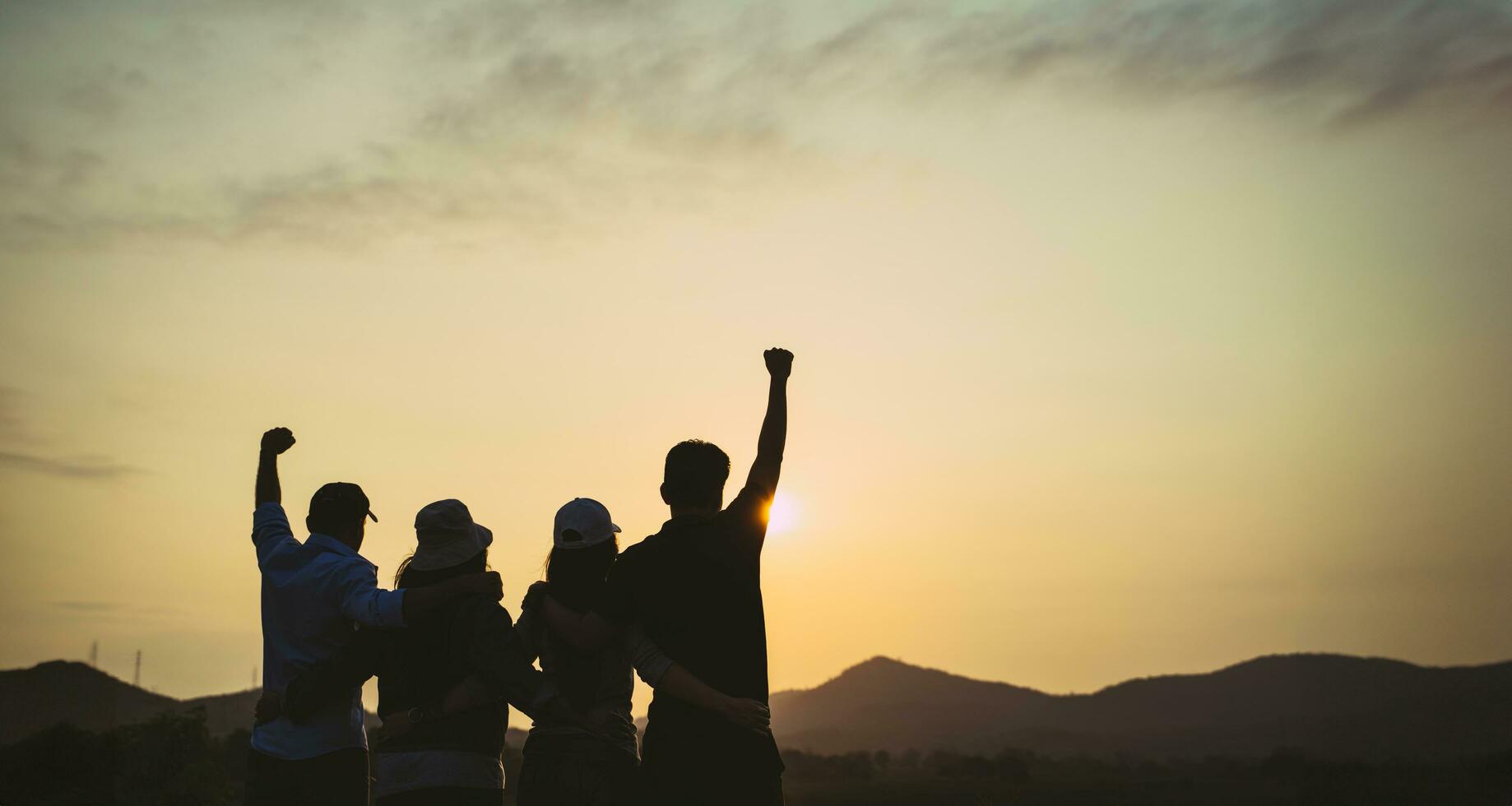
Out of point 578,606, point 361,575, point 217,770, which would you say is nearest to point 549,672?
point 578,606

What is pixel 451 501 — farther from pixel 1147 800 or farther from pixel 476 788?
pixel 1147 800

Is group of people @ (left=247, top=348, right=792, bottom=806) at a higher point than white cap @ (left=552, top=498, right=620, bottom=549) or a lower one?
lower

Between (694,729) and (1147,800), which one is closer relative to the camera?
(694,729)

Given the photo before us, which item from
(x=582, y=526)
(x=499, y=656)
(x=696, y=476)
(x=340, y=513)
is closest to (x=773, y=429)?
(x=696, y=476)

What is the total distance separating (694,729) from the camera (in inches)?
217

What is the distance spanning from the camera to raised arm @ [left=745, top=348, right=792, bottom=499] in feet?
19.2

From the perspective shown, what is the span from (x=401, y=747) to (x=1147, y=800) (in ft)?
316

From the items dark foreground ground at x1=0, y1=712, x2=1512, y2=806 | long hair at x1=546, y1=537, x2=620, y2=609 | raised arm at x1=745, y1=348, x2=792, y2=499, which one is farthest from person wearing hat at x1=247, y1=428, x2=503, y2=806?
dark foreground ground at x1=0, y1=712, x2=1512, y2=806

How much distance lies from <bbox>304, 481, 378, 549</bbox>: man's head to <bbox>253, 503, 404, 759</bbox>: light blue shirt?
6cm

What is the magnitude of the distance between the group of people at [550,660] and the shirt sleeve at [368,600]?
11 mm

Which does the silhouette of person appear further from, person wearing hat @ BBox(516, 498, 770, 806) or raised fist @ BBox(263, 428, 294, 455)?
raised fist @ BBox(263, 428, 294, 455)

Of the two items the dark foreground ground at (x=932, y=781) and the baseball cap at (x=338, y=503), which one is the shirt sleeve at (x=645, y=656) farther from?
the dark foreground ground at (x=932, y=781)

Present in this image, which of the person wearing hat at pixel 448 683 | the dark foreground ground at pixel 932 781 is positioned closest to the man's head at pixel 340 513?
the person wearing hat at pixel 448 683

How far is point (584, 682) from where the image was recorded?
19.4 ft
